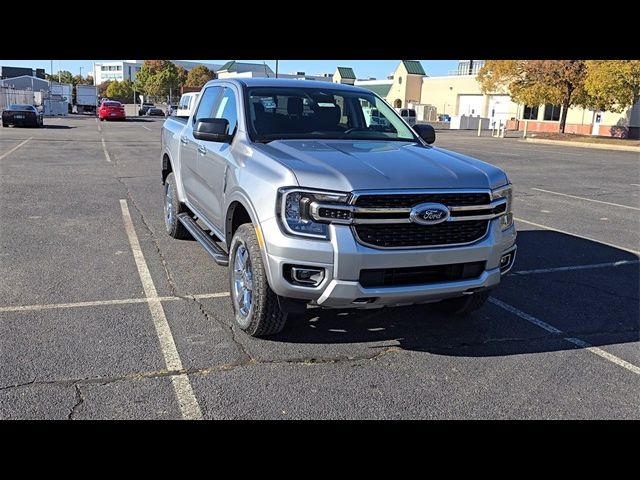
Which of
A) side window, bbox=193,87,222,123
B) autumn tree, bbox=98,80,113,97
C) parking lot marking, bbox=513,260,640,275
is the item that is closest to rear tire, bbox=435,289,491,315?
parking lot marking, bbox=513,260,640,275

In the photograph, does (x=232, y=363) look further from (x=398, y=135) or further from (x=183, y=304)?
(x=398, y=135)

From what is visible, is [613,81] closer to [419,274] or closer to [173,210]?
[173,210]

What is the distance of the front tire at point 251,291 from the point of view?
416cm

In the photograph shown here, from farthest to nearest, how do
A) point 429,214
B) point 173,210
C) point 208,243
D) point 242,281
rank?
1. point 173,210
2. point 208,243
3. point 242,281
4. point 429,214

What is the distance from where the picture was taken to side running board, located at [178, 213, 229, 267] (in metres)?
5.09

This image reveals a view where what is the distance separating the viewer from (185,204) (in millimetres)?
6812

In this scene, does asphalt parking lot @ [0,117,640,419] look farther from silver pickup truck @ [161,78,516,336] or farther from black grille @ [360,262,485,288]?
black grille @ [360,262,485,288]

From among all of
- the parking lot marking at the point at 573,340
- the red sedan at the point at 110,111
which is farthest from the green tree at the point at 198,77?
the parking lot marking at the point at 573,340

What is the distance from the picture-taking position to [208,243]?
5.63 meters

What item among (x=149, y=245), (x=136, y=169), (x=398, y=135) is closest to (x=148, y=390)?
(x=398, y=135)

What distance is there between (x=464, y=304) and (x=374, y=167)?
1.55m

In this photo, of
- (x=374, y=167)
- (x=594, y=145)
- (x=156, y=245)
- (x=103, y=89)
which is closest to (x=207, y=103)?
(x=156, y=245)

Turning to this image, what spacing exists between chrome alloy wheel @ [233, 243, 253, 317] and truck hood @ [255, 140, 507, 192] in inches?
31.0
